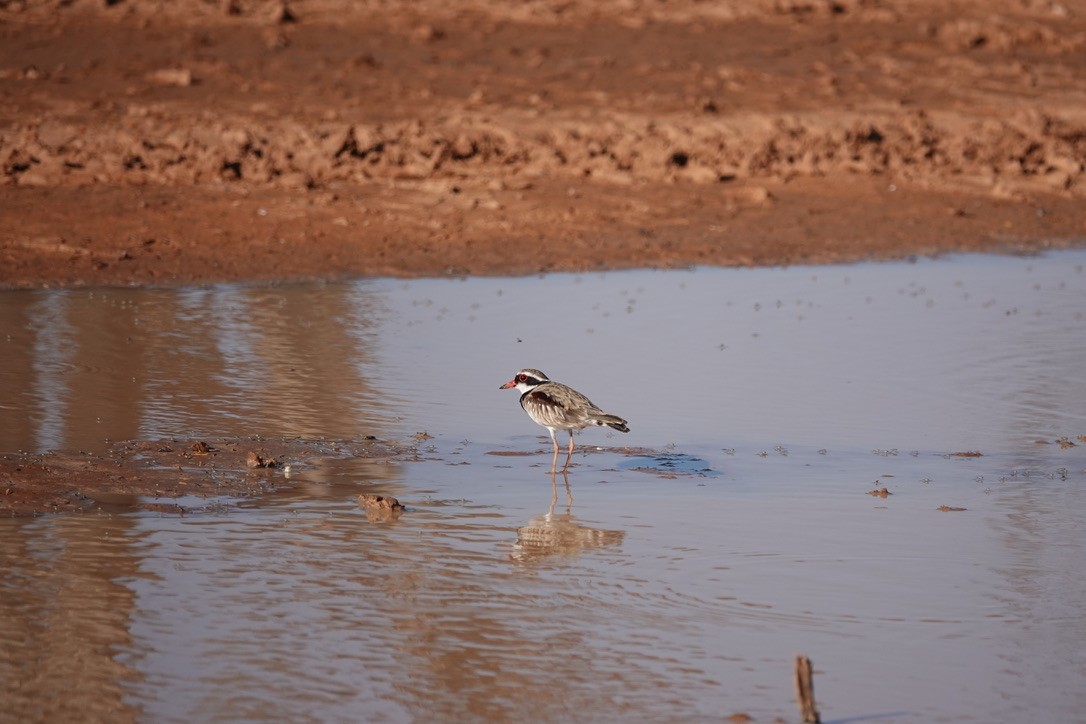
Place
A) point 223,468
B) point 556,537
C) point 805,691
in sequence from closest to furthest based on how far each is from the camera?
point 805,691 < point 556,537 < point 223,468

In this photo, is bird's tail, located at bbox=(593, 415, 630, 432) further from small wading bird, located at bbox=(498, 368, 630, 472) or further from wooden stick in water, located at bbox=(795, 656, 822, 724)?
wooden stick in water, located at bbox=(795, 656, 822, 724)

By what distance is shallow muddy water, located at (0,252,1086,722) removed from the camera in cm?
600

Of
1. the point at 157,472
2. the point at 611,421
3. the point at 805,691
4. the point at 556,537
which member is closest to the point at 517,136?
the point at 611,421

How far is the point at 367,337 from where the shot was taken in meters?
13.0

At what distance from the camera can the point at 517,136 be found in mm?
19328

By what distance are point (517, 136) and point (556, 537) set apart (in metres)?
12.0

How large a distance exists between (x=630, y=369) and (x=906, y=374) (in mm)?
2122

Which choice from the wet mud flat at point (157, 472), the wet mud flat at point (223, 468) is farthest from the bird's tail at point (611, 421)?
the wet mud flat at point (157, 472)

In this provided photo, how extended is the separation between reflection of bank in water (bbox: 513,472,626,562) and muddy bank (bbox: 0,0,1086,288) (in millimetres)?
8034

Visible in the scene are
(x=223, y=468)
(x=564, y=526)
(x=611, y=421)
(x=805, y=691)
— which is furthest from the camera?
(x=611, y=421)

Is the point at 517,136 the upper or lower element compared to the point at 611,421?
upper

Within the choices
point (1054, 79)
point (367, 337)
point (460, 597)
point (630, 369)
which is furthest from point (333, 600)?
point (1054, 79)

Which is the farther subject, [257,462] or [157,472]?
[257,462]

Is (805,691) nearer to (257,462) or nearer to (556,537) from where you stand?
(556,537)
